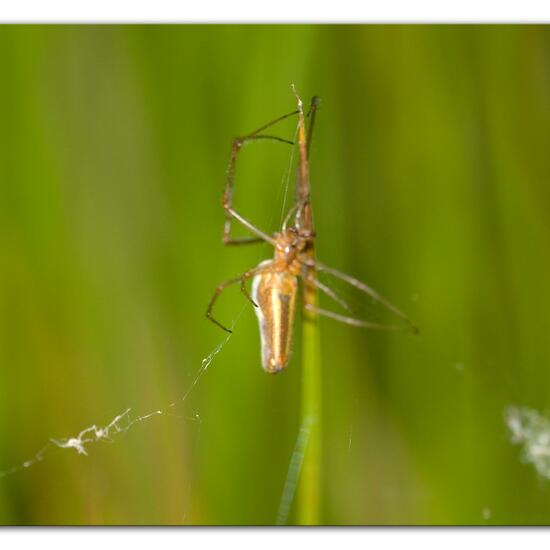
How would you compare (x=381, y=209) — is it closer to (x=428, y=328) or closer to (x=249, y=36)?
(x=428, y=328)

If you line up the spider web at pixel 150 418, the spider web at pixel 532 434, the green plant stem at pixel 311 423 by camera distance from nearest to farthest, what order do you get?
the green plant stem at pixel 311 423 < the spider web at pixel 150 418 < the spider web at pixel 532 434

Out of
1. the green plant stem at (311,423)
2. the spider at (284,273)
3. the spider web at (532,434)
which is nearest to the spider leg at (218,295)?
the spider at (284,273)

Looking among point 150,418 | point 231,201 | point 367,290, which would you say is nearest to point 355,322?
point 367,290

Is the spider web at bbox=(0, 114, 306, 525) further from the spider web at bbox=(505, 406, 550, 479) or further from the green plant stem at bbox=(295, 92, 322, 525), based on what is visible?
the spider web at bbox=(505, 406, 550, 479)

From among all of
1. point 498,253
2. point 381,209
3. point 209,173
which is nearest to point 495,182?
point 498,253
